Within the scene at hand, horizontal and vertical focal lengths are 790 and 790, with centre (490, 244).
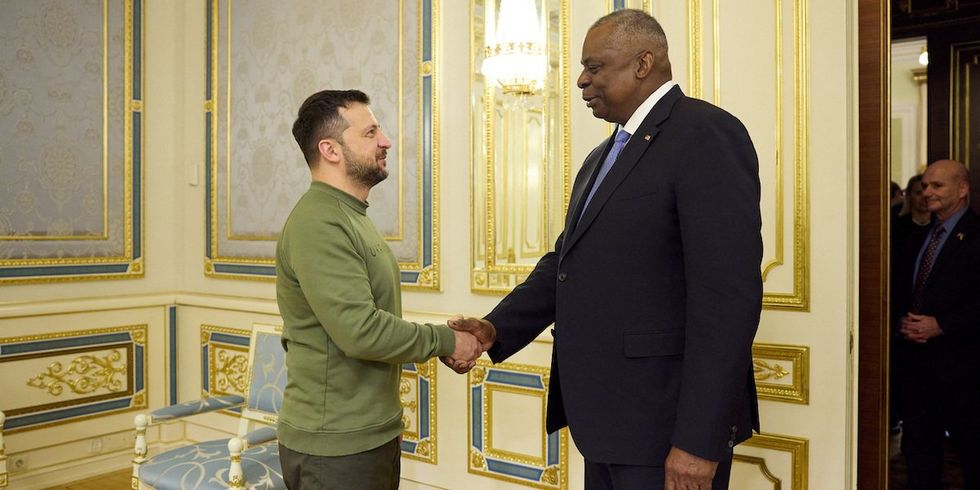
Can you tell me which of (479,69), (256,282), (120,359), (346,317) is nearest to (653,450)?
(346,317)

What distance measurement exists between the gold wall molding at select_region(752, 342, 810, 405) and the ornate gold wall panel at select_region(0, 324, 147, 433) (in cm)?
316

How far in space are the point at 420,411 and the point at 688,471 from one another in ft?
6.61

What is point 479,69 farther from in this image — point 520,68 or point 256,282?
point 256,282

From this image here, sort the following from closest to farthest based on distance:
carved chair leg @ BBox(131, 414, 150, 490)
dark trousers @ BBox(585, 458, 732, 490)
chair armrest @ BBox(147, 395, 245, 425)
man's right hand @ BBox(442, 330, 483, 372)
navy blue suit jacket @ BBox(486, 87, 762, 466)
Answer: navy blue suit jacket @ BBox(486, 87, 762, 466) < dark trousers @ BBox(585, 458, 732, 490) < man's right hand @ BBox(442, 330, 483, 372) < carved chair leg @ BBox(131, 414, 150, 490) < chair armrest @ BBox(147, 395, 245, 425)

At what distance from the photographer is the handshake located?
209 centimetres

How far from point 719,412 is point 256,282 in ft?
9.85

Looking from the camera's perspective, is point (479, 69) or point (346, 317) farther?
point (479, 69)

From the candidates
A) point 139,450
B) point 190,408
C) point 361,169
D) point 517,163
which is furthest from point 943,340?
point 139,450

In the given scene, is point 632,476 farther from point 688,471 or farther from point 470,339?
point 470,339

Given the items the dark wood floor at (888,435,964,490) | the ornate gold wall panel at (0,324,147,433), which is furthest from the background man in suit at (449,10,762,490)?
the ornate gold wall panel at (0,324,147,433)

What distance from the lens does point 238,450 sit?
8.12 ft

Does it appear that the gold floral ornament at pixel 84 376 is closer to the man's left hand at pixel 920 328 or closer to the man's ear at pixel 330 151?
the man's ear at pixel 330 151

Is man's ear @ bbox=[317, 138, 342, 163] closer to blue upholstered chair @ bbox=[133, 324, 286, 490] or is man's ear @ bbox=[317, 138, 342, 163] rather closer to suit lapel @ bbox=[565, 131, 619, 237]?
suit lapel @ bbox=[565, 131, 619, 237]

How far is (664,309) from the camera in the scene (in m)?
1.55
